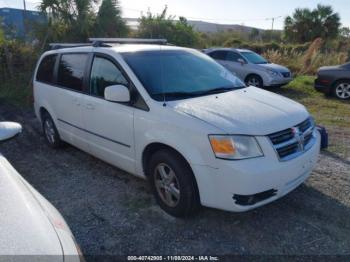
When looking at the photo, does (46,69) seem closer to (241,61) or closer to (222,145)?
(222,145)

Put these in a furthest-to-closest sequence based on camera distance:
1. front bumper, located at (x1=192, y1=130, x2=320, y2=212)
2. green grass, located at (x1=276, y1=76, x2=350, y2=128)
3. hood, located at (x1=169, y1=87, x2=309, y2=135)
Result: green grass, located at (x1=276, y1=76, x2=350, y2=128) < hood, located at (x1=169, y1=87, x2=309, y2=135) < front bumper, located at (x1=192, y1=130, x2=320, y2=212)

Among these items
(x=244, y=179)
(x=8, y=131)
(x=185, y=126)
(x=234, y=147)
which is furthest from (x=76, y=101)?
(x=244, y=179)

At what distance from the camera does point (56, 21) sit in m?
11.0

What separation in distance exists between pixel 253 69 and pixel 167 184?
8.90 meters

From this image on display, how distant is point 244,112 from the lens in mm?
3148

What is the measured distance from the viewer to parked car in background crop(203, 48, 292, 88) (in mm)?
11062

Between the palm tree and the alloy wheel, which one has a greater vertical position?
the palm tree

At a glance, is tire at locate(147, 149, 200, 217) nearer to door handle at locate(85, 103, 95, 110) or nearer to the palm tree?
door handle at locate(85, 103, 95, 110)

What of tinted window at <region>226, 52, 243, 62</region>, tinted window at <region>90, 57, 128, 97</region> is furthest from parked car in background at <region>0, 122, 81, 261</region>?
tinted window at <region>226, 52, 243, 62</region>

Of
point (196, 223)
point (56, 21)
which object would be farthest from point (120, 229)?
point (56, 21)

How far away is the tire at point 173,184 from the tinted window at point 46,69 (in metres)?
2.83

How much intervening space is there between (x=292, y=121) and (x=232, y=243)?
4.28 ft

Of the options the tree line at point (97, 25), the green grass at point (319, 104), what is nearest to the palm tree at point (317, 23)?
the tree line at point (97, 25)

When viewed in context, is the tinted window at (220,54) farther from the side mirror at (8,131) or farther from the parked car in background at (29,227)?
the parked car in background at (29,227)
